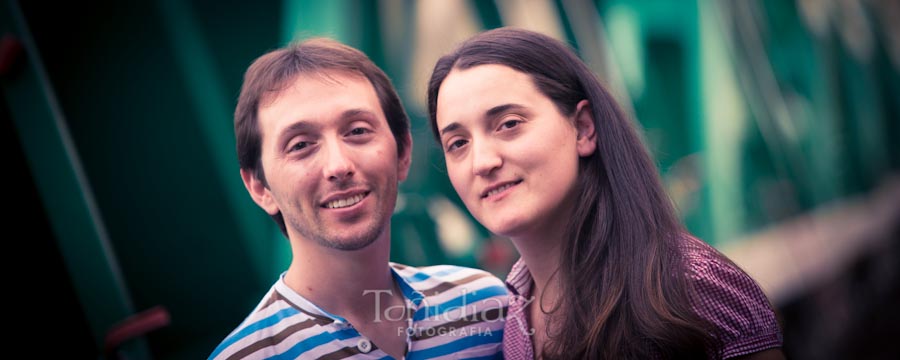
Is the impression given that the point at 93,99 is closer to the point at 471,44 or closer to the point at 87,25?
the point at 87,25

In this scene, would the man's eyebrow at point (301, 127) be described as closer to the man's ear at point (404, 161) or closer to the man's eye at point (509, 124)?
the man's ear at point (404, 161)

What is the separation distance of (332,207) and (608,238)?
2.52 ft

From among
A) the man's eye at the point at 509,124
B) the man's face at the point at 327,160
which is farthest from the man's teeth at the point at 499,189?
the man's face at the point at 327,160

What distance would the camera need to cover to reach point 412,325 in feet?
6.77

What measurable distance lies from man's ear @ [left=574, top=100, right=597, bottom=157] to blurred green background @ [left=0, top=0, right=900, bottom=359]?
4.55 feet

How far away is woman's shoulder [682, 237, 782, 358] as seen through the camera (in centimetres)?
178

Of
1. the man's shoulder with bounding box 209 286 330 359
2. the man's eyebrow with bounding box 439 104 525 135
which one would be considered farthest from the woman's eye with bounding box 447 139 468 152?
the man's shoulder with bounding box 209 286 330 359

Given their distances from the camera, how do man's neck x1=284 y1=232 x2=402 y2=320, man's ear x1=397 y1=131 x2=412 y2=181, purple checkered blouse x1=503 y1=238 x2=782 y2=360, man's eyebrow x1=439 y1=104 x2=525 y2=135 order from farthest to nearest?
1. man's ear x1=397 y1=131 x2=412 y2=181
2. man's neck x1=284 y1=232 x2=402 y2=320
3. man's eyebrow x1=439 y1=104 x2=525 y2=135
4. purple checkered blouse x1=503 y1=238 x2=782 y2=360

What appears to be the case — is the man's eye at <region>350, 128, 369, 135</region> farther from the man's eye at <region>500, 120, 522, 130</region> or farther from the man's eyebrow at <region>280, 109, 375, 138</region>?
the man's eye at <region>500, 120, 522, 130</region>

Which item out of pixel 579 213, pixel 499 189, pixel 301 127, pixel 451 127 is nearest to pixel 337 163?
pixel 301 127

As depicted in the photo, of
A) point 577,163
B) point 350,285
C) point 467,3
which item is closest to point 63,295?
point 350,285

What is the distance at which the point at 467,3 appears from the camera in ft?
12.7

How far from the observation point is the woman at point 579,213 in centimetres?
181

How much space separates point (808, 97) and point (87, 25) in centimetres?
705
